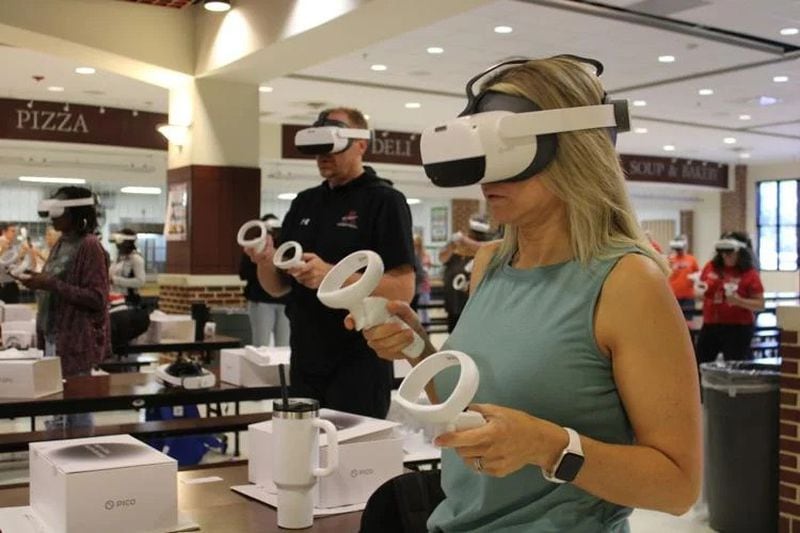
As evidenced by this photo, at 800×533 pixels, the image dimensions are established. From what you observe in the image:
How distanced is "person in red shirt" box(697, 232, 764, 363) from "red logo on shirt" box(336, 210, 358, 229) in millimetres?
5458

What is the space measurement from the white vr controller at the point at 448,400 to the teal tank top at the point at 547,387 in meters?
0.15

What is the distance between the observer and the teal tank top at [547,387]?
125 cm

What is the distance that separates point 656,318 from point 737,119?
558 inches

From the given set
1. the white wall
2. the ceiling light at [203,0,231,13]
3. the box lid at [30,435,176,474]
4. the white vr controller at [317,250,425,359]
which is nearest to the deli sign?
the ceiling light at [203,0,231,13]

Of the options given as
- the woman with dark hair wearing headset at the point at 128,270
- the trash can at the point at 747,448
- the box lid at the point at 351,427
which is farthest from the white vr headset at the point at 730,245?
the box lid at the point at 351,427

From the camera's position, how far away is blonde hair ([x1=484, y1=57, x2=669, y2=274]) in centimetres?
132

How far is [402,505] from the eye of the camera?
5.84 ft

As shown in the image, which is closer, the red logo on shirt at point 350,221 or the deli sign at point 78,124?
the red logo on shirt at point 350,221

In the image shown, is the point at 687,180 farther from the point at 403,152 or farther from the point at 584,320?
the point at 584,320

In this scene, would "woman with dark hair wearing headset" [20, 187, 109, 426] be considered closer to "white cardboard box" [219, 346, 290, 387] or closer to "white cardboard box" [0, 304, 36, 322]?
"white cardboard box" [219, 346, 290, 387]

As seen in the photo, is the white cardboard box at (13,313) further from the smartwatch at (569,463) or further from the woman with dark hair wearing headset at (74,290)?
the smartwatch at (569,463)

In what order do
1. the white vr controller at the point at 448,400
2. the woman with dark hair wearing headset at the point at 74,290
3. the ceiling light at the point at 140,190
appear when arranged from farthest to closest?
the ceiling light at the point at 140,190 → the woman with dark hair wearing headset at the point at 74,290 → the white vr controller at the point at 448,400

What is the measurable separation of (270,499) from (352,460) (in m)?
0.21

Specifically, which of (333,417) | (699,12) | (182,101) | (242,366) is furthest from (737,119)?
(333,417)
